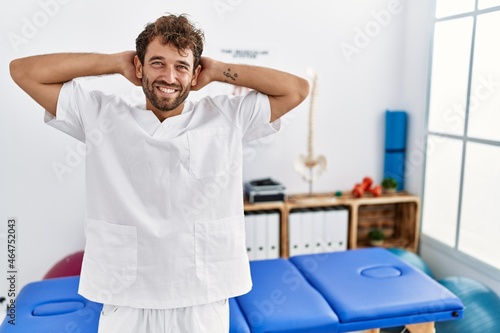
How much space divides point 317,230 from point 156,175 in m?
1.84

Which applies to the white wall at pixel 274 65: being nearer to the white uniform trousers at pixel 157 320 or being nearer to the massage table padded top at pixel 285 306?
the massage table padded top at pixel 285 306

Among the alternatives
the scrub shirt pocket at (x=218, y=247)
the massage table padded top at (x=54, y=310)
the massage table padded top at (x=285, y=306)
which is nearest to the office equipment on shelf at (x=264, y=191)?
the massage table padded top at (x=285, y=306)

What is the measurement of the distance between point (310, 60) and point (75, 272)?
6.27ft

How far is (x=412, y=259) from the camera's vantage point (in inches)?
117

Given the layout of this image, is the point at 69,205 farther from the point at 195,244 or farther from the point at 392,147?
the point at 392,147

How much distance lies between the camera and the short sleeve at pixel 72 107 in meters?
1.39

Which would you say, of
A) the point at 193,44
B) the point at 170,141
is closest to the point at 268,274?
the point at 170,141

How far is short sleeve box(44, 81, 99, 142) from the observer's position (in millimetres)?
1386

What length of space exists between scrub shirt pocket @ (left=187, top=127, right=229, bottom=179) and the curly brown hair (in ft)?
0.77

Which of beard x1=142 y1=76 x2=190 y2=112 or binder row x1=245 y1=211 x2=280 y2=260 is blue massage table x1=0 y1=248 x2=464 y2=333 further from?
beard x1=142 y1=76 x2=190 y2=112

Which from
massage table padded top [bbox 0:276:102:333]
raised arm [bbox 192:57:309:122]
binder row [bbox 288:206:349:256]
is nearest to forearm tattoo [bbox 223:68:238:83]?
raised arm [bbox 192:57:309:122]

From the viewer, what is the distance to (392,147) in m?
3.36

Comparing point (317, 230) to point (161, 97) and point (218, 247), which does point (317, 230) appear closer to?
point (218, 247)

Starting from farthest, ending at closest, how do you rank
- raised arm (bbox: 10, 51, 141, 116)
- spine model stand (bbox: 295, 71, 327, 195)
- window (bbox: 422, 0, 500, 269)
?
spine model stand (bbox: 295, 71, 327, 195)
window (bbox: 422, 0, 500, 269)
raised arm (bbox: 10, 51, 141, 116)
